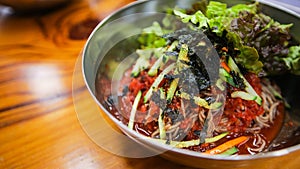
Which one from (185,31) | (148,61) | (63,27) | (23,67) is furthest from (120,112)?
(63,27)

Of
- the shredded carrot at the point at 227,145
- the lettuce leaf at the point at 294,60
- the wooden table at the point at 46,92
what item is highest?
the lettuce leaf at the point at 294,60

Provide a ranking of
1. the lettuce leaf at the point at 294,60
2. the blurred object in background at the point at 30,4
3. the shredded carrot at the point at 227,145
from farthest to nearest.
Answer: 1. the blurred object in background at the point at 30,4
2. the lettuce leaf at the point at 294,60
3. the shredded carrot at the point at 227,145

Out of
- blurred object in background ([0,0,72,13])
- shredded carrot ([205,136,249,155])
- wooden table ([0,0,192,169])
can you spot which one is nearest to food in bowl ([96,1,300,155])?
shredded carrot ([205,136,249,155])

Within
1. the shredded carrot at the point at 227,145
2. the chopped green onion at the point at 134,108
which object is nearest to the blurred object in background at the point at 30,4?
the chopped green onion at the point at 134,108

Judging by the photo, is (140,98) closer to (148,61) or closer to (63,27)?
(148,61)

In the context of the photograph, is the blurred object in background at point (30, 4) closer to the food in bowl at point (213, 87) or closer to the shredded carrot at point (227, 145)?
the food in bowl at point (213, 87)

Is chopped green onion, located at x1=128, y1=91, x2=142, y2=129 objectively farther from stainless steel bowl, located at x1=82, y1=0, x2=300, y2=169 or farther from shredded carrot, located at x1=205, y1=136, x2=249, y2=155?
shredded carrot, located at x1=205, y1=136, x2=249, y2=155
